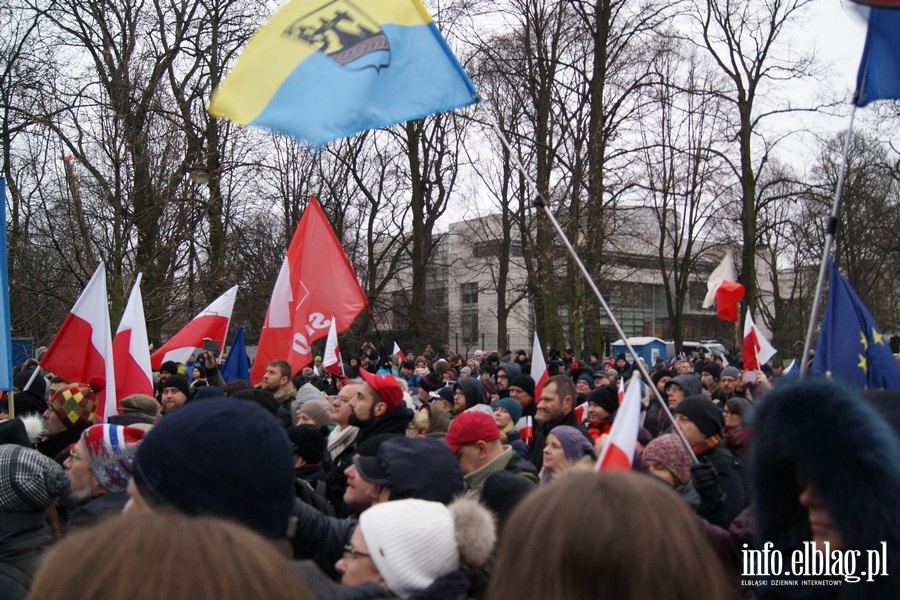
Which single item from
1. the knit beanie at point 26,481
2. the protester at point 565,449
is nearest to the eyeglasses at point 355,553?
the knit beanie at point 26,481

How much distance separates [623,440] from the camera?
271 centimetres

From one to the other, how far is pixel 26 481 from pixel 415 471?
1.58m

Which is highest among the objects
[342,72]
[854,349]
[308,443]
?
[342,72]

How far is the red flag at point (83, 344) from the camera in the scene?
691 cm

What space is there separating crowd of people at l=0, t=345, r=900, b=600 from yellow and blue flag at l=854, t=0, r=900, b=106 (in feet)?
6.55

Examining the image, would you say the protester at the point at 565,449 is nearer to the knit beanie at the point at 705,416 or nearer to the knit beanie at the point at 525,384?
the knit beanie at the point at 705,416

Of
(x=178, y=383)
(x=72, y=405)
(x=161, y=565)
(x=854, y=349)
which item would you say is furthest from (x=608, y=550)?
(x=178, y=383)

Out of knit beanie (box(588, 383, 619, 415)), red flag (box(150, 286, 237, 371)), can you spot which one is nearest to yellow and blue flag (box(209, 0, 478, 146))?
knit beanie (box(588, 383, 619, 415))

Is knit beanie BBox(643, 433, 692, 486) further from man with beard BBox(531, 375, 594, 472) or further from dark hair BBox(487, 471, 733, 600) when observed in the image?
dark hair BBox(487, 471, 733, 600)

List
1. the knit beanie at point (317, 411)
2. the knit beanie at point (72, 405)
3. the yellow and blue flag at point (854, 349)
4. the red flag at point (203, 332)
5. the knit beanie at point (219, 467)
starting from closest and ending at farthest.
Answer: the knit beanie at point (219, 467), the yellow and blue flag at point (854, 349), the knit beanie at point (72, 405), the knit beanie at point (317, 411), the red flag at point (203, 332)

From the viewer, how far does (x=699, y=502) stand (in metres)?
4.04

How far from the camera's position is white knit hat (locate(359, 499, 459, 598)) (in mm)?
2453

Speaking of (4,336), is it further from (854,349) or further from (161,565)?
(854,349)

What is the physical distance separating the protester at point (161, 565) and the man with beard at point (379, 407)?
397 centimetres
